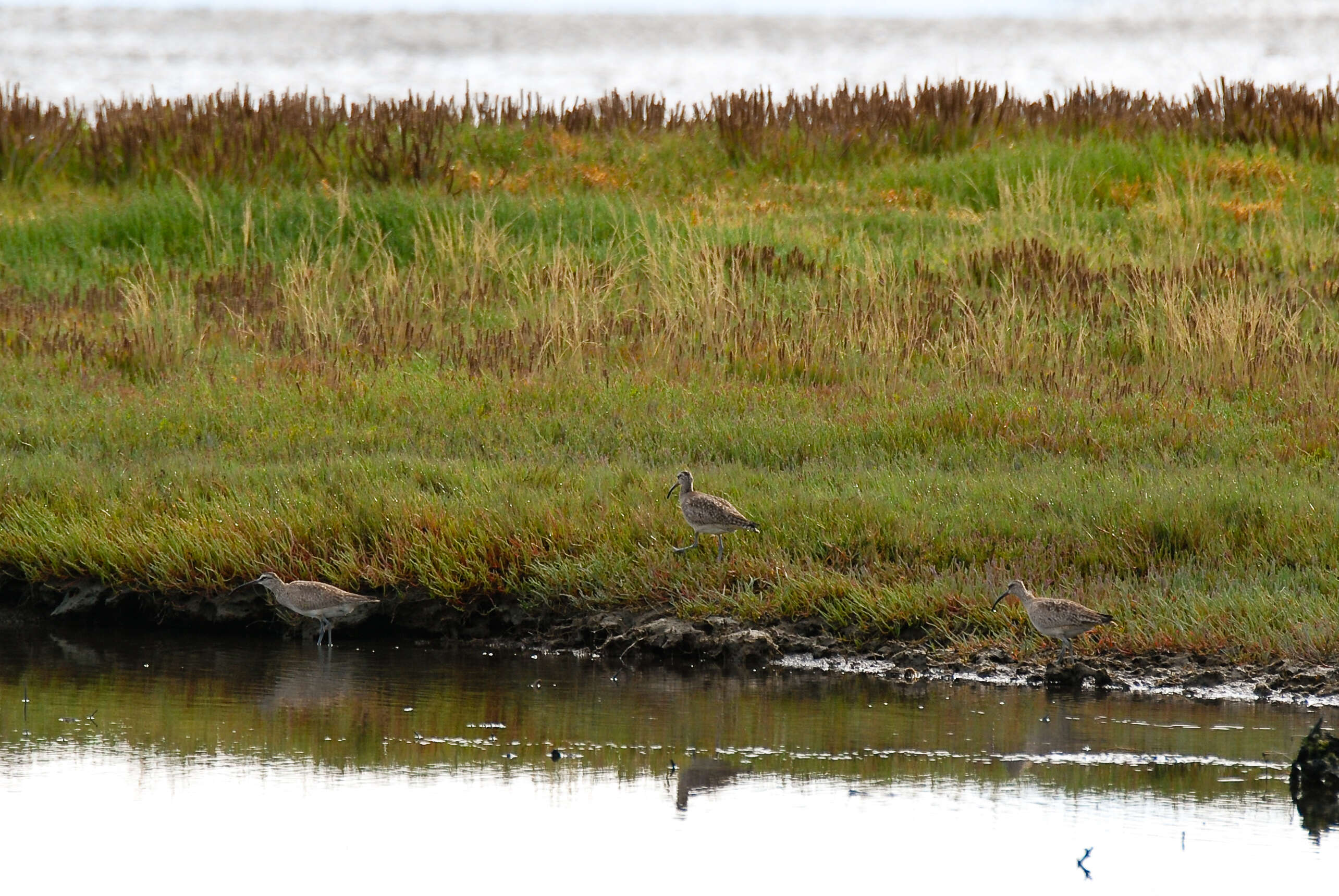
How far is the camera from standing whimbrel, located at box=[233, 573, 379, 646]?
9.66m

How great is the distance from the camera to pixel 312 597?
9664mm

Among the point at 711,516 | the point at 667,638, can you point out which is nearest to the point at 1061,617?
the point at 711,516

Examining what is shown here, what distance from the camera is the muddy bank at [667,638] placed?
8.66 metres

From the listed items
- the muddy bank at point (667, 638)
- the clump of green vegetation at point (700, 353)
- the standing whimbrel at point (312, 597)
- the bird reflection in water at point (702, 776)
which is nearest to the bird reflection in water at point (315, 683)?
the standing whimbrel at point (312, 597)

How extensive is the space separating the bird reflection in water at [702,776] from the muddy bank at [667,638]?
2.09m

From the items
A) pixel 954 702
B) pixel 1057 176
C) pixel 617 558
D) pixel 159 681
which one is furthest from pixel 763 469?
pixel 1057 176

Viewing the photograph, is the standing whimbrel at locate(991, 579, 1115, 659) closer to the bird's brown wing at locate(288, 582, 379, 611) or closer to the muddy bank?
the muddy bank

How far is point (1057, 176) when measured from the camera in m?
22.1

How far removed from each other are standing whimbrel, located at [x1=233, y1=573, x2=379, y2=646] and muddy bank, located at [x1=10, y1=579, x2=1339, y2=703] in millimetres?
436

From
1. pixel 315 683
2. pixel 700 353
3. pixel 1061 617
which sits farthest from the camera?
pixel 700 353

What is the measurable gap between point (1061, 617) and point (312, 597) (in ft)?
13.9

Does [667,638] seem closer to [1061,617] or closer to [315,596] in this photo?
[315,596]

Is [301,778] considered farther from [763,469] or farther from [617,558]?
[763,469]

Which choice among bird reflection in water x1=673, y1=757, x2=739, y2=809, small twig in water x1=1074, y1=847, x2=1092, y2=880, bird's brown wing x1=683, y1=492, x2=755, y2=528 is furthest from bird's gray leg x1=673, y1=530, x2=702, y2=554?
small twig in water x1=1074, y1=847, x2=1092, y2=880
